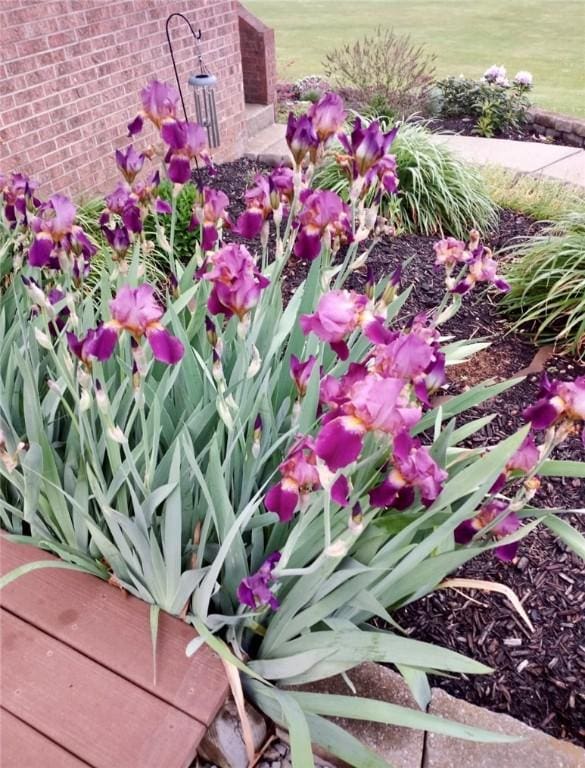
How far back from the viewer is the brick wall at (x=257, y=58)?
232 inches

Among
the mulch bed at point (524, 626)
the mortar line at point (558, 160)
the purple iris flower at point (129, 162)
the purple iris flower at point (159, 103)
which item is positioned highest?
the purple iris flower at point (159, 103)

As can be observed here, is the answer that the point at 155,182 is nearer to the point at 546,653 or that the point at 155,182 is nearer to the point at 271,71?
the point at 546,653

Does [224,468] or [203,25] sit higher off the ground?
[203,25]

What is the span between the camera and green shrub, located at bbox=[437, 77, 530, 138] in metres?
6.35

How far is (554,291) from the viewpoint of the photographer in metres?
2.77

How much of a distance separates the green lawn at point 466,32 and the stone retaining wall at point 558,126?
1.79 meters

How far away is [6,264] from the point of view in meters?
2.30

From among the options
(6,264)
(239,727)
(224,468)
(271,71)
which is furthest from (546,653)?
(271,71)

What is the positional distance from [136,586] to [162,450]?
1.10ft

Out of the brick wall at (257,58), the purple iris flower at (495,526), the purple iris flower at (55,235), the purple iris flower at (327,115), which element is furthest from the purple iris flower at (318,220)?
the brick wall at (257,58)

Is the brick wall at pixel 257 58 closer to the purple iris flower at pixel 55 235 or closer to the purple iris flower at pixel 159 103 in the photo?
→ the purple iris flower at pixel 159 103

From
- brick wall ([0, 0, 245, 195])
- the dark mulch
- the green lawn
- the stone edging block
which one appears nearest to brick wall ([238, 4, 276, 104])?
brick wall ([0, 0, 245, 195])

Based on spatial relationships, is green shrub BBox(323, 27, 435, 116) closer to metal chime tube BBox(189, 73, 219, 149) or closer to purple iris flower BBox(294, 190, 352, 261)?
metal chime tube BBox(189, 73, 219, 149)

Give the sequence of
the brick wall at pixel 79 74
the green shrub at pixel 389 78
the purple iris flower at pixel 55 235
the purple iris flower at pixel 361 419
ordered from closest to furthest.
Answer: the purple iris flower at pixel 361 419
the purple iris flower at pixel 55 235
the brick wall at pixel 79 74
the green shrub at pixel 389 78
